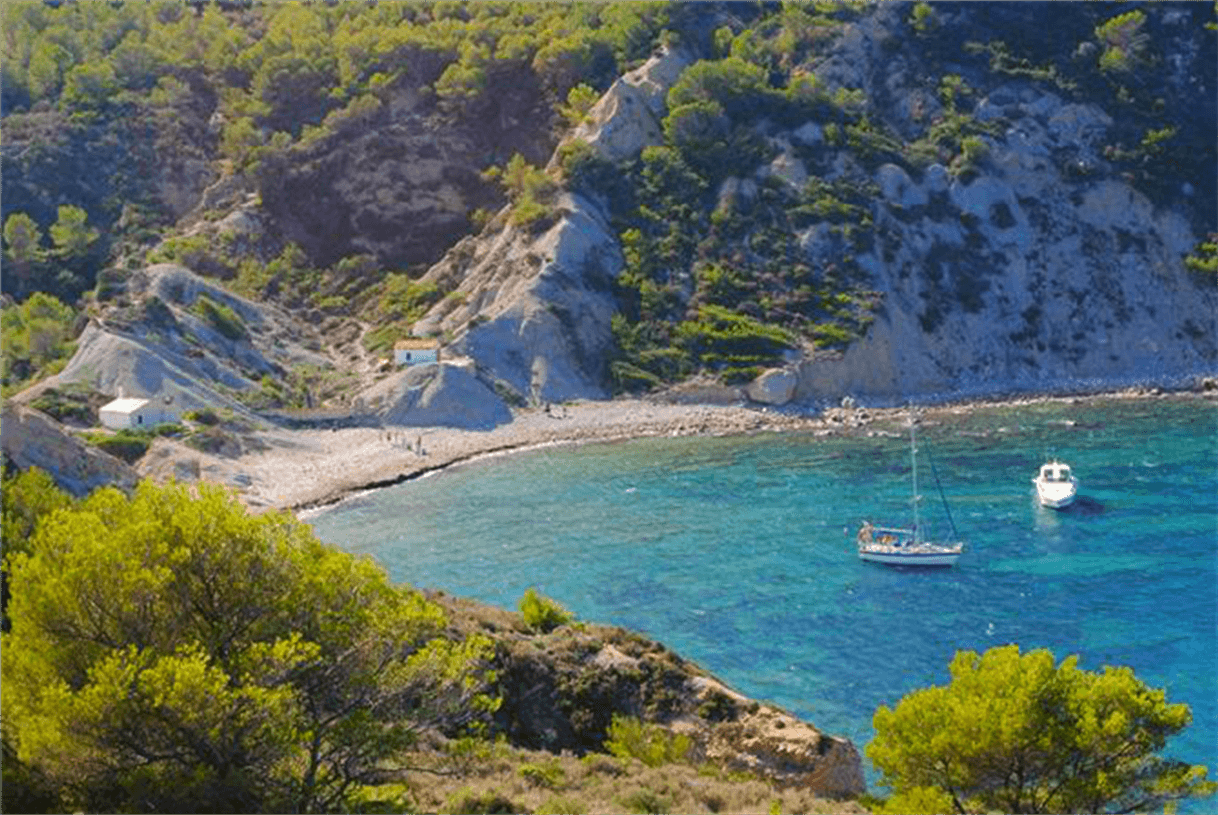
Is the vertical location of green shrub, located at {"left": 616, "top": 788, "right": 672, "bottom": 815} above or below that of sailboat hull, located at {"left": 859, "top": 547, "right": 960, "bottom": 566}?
above

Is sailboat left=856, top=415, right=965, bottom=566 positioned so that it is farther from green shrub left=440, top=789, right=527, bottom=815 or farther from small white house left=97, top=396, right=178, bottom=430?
small white house left=97, top=396, right=178, bottom=430

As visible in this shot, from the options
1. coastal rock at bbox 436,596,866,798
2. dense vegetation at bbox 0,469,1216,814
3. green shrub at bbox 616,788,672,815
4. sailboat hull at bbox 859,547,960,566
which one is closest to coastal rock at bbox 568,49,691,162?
sailboat hull at bbox 859,547,960,566

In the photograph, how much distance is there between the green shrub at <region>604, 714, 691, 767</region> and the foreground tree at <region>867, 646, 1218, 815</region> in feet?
22.1

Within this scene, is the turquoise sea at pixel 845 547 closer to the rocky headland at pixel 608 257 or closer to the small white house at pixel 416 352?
the rocky headland at pixel 608 257

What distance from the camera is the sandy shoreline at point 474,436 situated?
71250 mm

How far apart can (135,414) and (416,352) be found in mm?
21280

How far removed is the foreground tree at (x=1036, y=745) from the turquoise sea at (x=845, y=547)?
14.1 m

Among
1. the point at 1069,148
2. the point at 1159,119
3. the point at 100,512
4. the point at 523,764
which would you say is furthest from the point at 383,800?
the point at 1159,119

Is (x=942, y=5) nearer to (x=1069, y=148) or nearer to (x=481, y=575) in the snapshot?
(x=1069, y=148)

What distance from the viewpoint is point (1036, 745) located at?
2059 centimetres

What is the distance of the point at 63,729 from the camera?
1723cm

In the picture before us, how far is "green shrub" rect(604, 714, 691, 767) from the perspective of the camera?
26.9m

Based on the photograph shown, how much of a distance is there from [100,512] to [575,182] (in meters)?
84.8

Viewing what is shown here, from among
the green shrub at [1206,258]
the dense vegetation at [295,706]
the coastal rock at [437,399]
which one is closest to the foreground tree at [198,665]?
the dense vegetation at [295,706]
